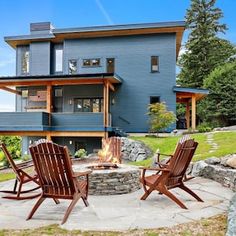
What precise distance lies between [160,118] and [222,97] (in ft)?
31.5

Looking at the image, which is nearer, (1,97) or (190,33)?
(1,97)

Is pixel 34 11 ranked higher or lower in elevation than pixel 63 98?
higher

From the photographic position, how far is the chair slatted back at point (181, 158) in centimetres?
504

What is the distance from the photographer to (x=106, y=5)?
87.7ft

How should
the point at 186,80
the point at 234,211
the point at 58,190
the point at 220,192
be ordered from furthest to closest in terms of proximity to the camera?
the point at 186,80, the point at 220,192, the point at 58,190, the point at 234,211

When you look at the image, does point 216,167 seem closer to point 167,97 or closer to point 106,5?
point 167,97

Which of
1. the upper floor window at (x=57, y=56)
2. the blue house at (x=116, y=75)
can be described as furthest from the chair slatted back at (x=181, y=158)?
the upper floor window at (x=57, y=56)

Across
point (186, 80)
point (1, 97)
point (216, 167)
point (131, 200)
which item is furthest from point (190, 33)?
point (131, 200)

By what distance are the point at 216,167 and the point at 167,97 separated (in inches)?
489

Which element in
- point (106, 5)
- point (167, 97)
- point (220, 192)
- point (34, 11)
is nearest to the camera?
point (220, 192)

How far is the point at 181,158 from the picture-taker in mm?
5199

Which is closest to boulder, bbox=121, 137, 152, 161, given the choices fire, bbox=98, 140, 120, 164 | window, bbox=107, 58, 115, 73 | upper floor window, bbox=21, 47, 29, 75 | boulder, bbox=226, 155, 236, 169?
fire, bbox=98, 140, 120, 164

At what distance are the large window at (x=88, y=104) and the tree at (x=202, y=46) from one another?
567 inches

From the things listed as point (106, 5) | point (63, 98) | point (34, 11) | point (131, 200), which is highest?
point (106, 5)
